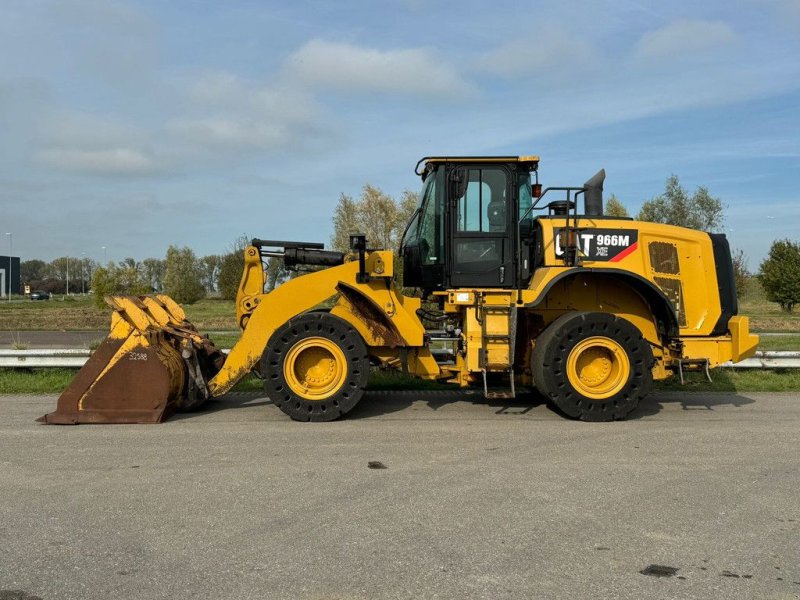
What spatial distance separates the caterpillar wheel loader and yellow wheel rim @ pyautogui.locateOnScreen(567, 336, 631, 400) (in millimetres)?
15

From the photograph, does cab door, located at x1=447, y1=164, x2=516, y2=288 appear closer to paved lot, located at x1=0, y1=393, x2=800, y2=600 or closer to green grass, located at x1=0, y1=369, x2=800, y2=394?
paved lot, located at x1=0, y1=393, x2=800, y2=600

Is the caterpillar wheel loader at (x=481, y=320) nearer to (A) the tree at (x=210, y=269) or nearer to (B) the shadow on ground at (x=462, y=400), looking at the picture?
(B) the shadow on ground at (x=462, y=400)

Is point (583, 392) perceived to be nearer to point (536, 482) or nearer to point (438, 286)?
point (438, 286)

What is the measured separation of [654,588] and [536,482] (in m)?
1.67

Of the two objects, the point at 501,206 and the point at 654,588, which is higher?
the point at 501,206

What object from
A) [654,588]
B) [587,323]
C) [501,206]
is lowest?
[654,588]

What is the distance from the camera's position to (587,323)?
7.12 metres

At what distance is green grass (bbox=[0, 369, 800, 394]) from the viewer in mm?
9398

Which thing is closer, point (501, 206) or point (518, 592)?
point (518, 592)

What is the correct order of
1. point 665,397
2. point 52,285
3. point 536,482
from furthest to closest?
point 52,285, point 665,397, point 536,482

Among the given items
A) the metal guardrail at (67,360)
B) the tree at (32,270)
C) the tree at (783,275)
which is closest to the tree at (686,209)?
the tree at (783,275)

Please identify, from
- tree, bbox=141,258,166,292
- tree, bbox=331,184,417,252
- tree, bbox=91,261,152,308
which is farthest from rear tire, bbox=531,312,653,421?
tree, bbox=141,258,166,292

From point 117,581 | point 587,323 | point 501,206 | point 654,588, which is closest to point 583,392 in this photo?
point 587,323

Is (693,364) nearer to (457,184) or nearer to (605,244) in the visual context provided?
(605,244)
